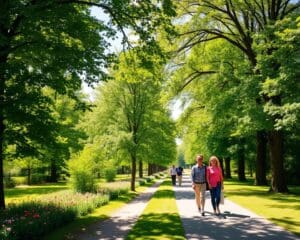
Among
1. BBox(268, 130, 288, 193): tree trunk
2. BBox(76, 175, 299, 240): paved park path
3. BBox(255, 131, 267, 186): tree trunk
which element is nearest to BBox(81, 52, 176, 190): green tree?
BBox(255, 131, 267, 186): tree trunk

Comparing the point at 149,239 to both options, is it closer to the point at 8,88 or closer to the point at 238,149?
the point at 8,88

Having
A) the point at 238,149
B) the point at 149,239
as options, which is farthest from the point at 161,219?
the point at 238,149

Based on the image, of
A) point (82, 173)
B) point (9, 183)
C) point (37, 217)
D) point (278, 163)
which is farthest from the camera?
point (9, 183)

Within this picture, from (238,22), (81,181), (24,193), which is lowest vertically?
(24,193)

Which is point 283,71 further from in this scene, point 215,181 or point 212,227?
point 212,227

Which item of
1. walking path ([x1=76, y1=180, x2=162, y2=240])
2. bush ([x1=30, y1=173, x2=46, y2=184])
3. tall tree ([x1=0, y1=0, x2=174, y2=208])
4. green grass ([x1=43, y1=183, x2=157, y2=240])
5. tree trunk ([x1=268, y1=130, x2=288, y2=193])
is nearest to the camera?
walking path ([x1=76, y1=180, x2=162, y2=240])

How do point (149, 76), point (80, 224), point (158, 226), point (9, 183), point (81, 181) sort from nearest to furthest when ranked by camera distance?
point (158, 226), point (80, 224), point (149, 76), point (81, 181), point (9, 183)

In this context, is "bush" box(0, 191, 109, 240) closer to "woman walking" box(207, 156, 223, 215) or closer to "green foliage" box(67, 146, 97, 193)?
"green foliage" box(67, 146, 97, 193)

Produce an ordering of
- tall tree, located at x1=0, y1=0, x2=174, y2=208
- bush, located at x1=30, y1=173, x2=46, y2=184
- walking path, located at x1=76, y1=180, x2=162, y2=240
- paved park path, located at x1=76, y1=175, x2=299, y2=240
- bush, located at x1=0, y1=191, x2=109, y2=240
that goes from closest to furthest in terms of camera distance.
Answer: bush, located at x1=0, y1=191, x2=109, y2=240 < paved park path, located at x1=76, y1=175, x2=299, y2=240 < walking path, located at x1=76, y1=180, x2=162, y2=240 < tall tree, located at x1=0, y1=0, x2=174, y2=208 < bush, located at x1=30, y1=173, x2=46, y2=184

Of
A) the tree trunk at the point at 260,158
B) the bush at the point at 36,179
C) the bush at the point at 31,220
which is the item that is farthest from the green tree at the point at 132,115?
the bush at the point at 36,179

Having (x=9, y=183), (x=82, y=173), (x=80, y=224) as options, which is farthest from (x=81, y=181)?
(x=9, y=183)

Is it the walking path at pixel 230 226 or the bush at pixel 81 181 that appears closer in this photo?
the walking path at pixel 230 226

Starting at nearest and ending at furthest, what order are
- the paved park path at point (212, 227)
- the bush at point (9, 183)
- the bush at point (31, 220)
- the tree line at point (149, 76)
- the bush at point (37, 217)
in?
1. the bush at point (31, 220)
2. the bush at point (37, 217)
3. the paved park path at point (212, 227)
4. the tree line at point (149, 76)
5. the bush at point (9, 183)

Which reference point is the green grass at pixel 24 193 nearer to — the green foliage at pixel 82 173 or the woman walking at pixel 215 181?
the green foliage at pixel 82 173
